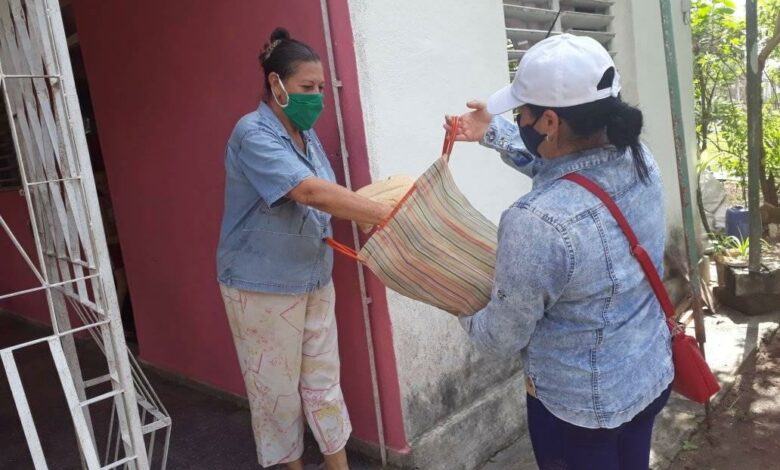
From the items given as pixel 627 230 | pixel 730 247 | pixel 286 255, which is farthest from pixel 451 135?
pixel 730 247

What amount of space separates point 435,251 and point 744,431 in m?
2.61

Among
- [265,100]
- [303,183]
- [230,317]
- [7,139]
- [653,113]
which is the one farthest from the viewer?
[7,139]

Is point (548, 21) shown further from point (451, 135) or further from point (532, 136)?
point (532, 136)

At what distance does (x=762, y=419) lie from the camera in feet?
11.2

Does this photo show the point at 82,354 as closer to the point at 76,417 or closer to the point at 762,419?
the point at 76,417

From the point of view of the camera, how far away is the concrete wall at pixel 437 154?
2.53 metres

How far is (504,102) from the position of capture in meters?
1.53

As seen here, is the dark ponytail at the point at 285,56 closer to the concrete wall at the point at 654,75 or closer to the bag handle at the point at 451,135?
the bag handle at the point at 451,135

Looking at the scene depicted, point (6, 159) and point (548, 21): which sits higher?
point (548, 21)

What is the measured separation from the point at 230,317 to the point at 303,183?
754mm

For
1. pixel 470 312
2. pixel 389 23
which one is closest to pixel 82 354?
pixel 389 23

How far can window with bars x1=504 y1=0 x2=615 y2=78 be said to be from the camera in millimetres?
3480

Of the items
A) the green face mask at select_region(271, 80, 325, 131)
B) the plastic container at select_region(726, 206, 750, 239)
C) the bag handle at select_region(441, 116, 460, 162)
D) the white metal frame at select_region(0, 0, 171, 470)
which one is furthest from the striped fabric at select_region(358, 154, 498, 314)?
the plastic container at select_region(726, 206, 750, 239)

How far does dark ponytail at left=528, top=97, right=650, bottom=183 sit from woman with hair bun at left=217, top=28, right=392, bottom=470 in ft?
2.20
